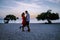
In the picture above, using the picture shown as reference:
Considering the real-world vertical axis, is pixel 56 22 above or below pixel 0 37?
above

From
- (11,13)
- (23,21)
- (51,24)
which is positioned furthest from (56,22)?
(11,13)

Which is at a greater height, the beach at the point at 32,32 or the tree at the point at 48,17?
the tree at the point at 48,17

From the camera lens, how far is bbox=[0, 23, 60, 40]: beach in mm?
2537

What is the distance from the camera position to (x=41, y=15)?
2.60m

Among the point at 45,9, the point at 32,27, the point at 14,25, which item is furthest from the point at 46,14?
the point at 14,25

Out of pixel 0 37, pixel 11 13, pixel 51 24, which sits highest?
pixel 11 13

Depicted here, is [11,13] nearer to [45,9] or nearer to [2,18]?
[2,18]

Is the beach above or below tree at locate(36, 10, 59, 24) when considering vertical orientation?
below

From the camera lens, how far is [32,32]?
256cm

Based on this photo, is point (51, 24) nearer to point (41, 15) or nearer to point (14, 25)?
point (41, 15)

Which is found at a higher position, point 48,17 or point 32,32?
point 48,17

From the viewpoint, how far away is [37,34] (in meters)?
2.56

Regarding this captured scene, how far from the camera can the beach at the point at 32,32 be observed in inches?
99.9

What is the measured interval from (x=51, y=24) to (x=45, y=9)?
25 cm
